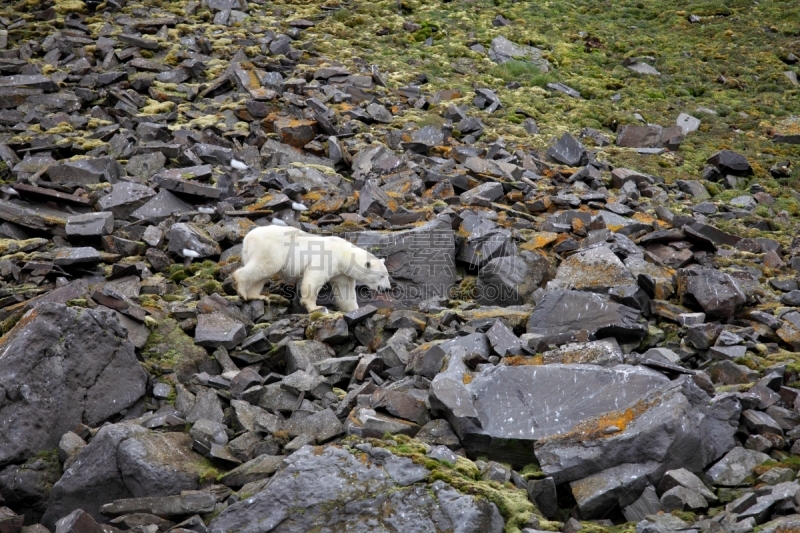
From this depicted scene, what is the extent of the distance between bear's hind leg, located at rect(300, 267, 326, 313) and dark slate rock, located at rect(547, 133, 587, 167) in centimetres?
938

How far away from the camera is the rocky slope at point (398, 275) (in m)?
7.64

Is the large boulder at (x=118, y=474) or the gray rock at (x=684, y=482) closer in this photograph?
the gray rock at (x=684, y=482)

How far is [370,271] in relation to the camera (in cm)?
1341

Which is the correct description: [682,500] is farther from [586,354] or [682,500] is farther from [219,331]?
[219,331]

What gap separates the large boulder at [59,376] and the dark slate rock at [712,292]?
867 centimetres

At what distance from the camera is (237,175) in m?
17.5

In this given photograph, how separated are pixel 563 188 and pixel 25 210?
40.0 ft

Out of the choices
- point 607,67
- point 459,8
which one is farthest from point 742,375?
point 459,8

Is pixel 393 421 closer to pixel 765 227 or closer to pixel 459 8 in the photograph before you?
pixel 765 227

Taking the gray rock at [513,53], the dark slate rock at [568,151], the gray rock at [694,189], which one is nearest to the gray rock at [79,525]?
the dark slate rock at [568,151]

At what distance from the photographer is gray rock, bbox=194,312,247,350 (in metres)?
11.2

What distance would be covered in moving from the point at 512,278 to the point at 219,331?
5299 millimetres

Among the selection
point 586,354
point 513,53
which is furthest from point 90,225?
point 513,53

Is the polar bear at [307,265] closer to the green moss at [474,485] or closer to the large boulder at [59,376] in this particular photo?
the large boulder at [59,376]
